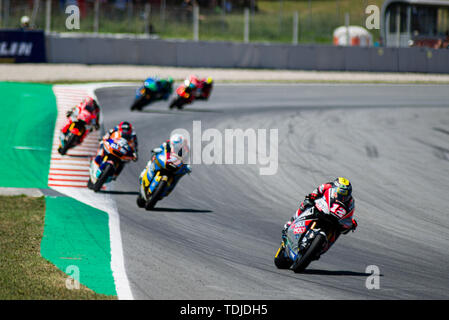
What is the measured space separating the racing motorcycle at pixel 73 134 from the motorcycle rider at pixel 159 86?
5888mm

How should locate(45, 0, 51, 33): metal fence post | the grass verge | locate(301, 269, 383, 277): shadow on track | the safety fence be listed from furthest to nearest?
the safety fence
locate(45, 0, 51, 33): metal fence post
locate(301, 269, 383, 277): shadow on track
the grass verge

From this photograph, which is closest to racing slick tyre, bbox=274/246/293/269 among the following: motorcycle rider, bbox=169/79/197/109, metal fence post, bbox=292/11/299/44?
motorcycle rider, bbox=169/79/197/109

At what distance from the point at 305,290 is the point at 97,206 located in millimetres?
5455

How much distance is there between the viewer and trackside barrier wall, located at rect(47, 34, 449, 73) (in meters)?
31.5

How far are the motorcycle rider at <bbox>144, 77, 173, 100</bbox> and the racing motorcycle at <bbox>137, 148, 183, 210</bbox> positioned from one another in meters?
9.83

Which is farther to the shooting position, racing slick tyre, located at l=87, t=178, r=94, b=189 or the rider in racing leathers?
racing slick tyre, located at l=87, t=178, r=94, b=189

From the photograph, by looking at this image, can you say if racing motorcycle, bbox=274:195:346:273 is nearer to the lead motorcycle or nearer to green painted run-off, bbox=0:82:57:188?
green painted run-off, bbox=0:82:57:188

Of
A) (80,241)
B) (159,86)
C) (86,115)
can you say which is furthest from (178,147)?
(159,86)

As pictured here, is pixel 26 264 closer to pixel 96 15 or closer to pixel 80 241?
pixel 80 241

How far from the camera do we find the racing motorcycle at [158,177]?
39.8ft

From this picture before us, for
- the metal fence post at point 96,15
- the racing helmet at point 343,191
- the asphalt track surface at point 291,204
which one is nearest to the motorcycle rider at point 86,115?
the asphalt track surface at point 291,204

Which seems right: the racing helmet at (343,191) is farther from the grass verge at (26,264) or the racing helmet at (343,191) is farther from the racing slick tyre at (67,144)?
the racing slick tyre at (67,144)
